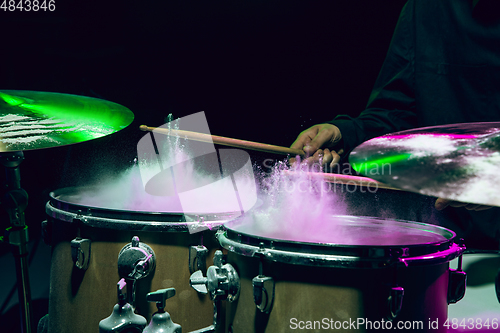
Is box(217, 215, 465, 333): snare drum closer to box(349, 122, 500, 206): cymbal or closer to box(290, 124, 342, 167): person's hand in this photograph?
box(349, 122, 500, 206): cymbal

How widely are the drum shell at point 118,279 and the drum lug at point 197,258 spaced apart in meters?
0.02

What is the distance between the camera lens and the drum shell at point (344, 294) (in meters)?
0.78

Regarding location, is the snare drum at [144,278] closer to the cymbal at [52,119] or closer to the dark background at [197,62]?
the cymbal at [52,119]

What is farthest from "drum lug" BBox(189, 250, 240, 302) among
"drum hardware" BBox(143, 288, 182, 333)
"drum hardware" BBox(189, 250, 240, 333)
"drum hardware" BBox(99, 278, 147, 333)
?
"drum hardware" BBox(99, 278, 147, 333)

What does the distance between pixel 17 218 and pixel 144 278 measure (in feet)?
1.57

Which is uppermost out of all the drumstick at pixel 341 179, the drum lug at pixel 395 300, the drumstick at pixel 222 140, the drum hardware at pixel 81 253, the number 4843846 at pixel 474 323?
the drumstick at pixel 222 140

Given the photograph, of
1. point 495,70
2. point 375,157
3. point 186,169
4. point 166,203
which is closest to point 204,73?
point 186,169

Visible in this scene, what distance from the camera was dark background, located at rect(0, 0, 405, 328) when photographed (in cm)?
191

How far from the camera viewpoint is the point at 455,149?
60 cm

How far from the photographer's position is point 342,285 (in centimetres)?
78

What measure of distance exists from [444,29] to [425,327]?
122 centimetres

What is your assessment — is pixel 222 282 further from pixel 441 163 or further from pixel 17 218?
pixel 17 218

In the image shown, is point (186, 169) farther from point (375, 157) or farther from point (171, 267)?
point (375, 157)

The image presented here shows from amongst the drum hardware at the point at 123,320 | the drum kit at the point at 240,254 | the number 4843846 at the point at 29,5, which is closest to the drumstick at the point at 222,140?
the drum kit at the point at 240,254
